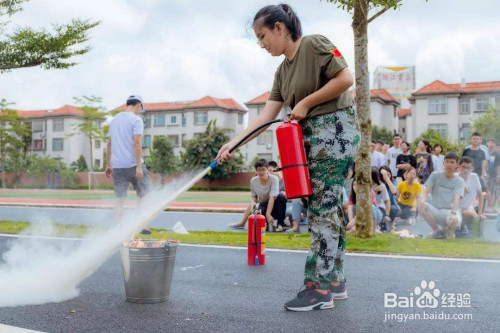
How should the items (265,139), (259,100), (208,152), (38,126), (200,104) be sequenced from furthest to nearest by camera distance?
(38,126)
(200,104)
(259,100)
(265,139)
(208,152)

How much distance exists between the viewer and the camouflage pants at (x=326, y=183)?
414 centimetres

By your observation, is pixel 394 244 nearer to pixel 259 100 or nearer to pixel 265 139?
pixel 265 139

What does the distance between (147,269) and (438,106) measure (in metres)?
62.4

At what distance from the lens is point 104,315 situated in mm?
4008

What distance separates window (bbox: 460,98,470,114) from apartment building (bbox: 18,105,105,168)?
4694 centimetres

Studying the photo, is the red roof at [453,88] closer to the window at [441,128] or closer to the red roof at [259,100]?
the window at [441,128]

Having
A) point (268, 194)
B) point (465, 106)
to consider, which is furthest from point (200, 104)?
point (268, 194)

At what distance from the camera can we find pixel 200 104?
72875 millimetres

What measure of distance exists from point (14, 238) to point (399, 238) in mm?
6121

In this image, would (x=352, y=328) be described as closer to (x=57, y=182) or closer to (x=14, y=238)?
(x=14, y=238)

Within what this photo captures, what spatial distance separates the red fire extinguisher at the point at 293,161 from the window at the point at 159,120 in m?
73.0

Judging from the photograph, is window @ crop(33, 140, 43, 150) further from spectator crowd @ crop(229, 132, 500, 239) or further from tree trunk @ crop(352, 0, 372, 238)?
tree trunk @ crop(352, 0, 372, 238)

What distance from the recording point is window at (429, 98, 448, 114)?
203 feet

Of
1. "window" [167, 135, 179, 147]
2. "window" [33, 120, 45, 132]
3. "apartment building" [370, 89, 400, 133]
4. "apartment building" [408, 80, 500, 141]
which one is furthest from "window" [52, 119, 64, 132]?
"apartment building" [408, 80, 500, 141]
